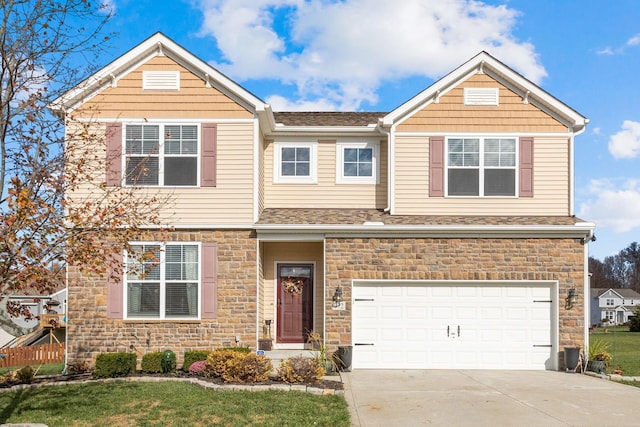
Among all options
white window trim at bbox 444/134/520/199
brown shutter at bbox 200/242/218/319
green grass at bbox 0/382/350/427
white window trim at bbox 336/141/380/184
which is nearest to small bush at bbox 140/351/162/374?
brown shutter at bbox 200/242/218/319

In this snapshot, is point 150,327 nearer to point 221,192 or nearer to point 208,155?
point 221,192

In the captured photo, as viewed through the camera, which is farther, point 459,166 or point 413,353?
point 459,166

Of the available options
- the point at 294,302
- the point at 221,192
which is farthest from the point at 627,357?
the point at 221,192

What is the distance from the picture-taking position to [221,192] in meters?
15.2

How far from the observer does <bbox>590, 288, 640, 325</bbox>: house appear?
2857 inches

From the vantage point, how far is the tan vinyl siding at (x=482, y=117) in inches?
640

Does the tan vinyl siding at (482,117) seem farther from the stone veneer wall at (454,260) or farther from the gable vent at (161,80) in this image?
the gable vent at (161,80)

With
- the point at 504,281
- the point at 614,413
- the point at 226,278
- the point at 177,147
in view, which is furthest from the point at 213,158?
the point at 614,413

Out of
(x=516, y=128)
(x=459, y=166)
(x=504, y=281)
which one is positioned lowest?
(x=504, y=281)

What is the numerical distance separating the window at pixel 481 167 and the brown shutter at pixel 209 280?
20.3 ft

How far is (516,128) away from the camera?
1625 cm

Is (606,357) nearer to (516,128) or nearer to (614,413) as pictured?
(614,413)

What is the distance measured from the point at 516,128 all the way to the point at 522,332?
5187mm

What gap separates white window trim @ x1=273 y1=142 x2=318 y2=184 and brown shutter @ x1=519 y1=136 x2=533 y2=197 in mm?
5423
